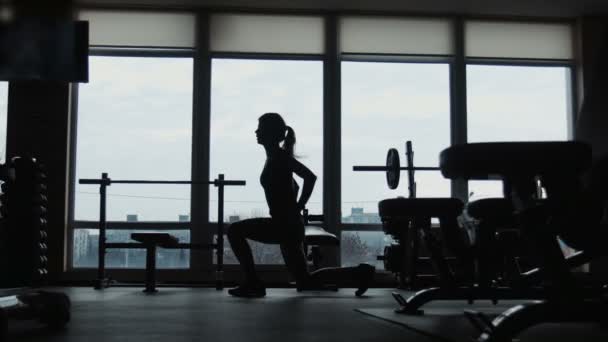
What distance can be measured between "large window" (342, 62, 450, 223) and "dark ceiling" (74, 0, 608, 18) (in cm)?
60

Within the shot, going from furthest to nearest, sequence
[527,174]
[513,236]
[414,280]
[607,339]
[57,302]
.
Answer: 1. [414,280]
2. [513,236]
3. [57,302]
4. [607,339]
5. [527,174]

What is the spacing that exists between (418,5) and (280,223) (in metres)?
3.66

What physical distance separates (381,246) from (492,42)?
99.2 inches

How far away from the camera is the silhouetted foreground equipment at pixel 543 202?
4.83 feet

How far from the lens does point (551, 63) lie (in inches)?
274

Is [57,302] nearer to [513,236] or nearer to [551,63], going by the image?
[513,236]

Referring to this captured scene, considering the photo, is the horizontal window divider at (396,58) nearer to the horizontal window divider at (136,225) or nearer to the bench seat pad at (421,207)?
the horizontal window divider at (136,225)

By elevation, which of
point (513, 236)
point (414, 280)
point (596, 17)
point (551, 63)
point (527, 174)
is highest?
point (596, 17)

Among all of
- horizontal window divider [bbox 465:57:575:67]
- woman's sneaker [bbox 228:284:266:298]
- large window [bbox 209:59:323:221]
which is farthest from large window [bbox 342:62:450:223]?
woman's sneaker [bbox 228:284:266:298]

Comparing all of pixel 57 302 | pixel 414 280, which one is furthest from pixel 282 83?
pixel 57 302

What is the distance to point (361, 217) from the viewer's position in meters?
6.53

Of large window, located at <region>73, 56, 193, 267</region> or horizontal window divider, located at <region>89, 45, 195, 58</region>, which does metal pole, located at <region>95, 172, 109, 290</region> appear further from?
horizontal window divider, located at <region>89, 45, 195, 58</region>

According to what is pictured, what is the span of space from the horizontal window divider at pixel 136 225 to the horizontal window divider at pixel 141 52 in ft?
5.67

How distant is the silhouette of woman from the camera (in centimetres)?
386
